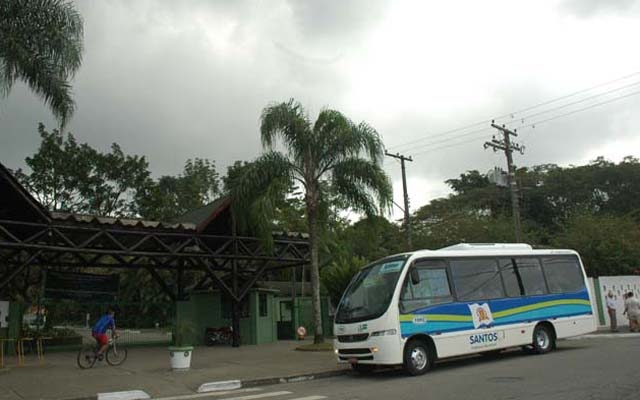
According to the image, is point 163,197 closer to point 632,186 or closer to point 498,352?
point 498,352

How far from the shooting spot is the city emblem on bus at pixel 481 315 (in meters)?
13.4

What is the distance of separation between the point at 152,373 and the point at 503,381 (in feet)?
28.5

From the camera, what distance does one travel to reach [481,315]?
44.7 ft

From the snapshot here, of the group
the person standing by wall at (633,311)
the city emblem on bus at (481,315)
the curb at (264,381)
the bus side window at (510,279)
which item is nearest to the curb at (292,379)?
the curb at (264,381)

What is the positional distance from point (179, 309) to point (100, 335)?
24.2ft

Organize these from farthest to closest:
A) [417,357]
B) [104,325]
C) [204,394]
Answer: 1. [104,325]
2. [417,357]
3. [204,394]

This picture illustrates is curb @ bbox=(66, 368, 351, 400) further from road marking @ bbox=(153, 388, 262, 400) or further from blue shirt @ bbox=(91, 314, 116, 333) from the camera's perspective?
blue shirt @ bbox=(91, 314, 116, 333)

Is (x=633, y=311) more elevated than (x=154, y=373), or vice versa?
(x=633, y=311)

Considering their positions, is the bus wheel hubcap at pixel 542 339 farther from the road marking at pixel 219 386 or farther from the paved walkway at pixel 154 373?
the road marking at pixel 219 386

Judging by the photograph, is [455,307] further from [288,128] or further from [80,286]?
[80,286]

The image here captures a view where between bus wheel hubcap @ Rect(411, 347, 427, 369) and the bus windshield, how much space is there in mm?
1175

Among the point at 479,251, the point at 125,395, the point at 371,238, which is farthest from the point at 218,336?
the point at 479,251

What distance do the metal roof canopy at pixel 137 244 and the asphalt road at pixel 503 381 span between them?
9.35 m

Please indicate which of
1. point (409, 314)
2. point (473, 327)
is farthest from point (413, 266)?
point (473, 327)
